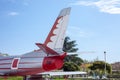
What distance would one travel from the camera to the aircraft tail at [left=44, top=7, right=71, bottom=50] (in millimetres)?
22812

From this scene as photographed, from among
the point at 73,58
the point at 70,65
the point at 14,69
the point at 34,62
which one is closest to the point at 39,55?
the point at 34,62

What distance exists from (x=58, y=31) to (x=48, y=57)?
2.13 m

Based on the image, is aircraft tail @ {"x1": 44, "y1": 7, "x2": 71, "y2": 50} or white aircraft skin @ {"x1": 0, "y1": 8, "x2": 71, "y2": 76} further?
aircraft tail @ {"x1": 44, "y1": 7, "x2": 71, "y2": 50}

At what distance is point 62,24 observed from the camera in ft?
76.0

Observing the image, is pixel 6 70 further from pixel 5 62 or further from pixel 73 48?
pixel 73 48

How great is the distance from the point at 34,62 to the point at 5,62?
3.95 metres

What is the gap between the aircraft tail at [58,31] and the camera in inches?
898

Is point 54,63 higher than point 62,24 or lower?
lower

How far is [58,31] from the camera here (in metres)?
23.1

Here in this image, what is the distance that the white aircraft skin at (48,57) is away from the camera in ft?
72.7

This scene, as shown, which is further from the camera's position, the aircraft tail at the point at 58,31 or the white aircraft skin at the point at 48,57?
the aircraft tail at the point at 58,31

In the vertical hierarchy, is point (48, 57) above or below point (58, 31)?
below

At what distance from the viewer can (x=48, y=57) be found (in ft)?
73.3

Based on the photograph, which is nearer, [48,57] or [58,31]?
[48,57]
